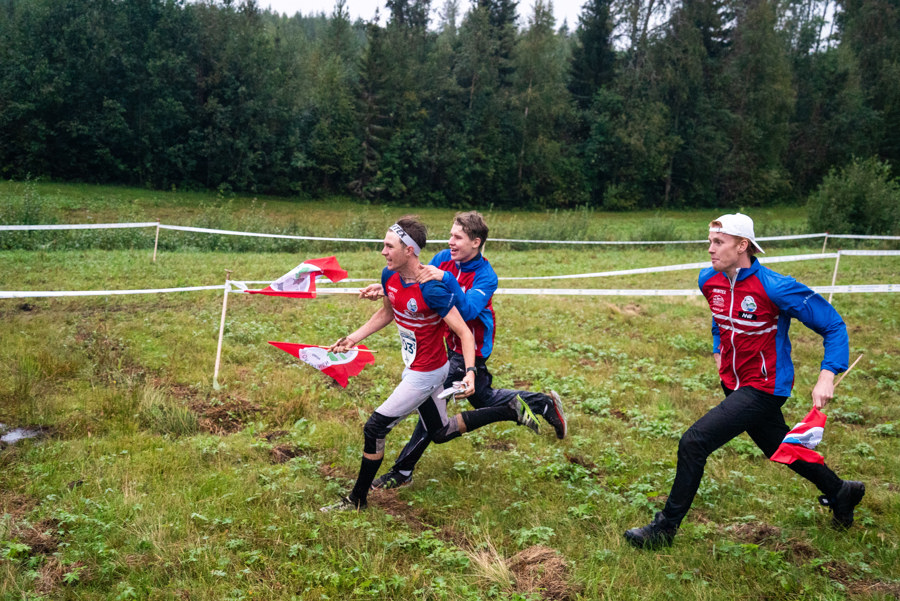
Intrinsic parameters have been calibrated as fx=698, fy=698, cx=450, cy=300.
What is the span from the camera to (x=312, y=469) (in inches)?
217

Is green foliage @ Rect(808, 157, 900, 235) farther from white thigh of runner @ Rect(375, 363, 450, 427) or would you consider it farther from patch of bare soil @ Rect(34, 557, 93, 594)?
patch of bare soil @ Rect(34, 557, 93, 594)

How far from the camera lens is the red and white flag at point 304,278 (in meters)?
6.45

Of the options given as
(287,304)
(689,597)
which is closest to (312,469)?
(689,597)

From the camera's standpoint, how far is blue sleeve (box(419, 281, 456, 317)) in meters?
4.71

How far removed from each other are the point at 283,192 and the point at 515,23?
21829 mm

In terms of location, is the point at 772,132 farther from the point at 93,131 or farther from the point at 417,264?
the point at 417,264

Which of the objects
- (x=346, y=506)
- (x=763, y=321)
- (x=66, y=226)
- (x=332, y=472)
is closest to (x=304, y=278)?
(x=332, y=472)

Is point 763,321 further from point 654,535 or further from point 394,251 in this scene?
point 394,251

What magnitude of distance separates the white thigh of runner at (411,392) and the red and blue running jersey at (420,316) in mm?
50

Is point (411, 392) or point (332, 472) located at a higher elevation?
point (411, 392)

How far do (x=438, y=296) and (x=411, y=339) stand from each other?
1.45ft

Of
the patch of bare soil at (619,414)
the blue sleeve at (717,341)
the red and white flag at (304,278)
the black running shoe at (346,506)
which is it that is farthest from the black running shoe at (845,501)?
the red and white flag at (304,278)

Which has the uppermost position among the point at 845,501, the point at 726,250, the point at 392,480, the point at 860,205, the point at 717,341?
the point at 860,205

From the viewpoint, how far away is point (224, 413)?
6.71 m
